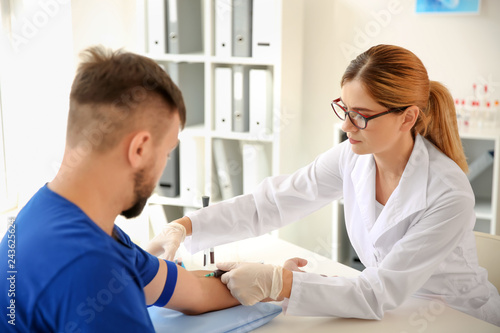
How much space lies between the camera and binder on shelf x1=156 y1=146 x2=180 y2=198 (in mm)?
2863

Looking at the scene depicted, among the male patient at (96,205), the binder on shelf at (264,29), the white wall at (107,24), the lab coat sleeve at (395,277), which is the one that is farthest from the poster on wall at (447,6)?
the male patient at (96,205)

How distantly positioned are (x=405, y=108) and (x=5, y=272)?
1.04 meters

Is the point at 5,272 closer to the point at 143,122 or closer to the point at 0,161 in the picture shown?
the point at 143,122

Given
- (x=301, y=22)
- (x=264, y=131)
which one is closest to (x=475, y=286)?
(x=264, y=131)

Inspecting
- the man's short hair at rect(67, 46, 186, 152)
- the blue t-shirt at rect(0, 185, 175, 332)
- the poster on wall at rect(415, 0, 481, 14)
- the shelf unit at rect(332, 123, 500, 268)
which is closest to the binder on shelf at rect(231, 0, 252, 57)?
the shelf unit at rect(332, 123, 500, 268)

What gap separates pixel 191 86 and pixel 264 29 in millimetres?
491

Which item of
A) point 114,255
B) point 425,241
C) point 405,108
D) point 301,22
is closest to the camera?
point 114,255

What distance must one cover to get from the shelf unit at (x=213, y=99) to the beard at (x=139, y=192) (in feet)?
5.64

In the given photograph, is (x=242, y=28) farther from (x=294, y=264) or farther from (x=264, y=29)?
(x=294, y=264)

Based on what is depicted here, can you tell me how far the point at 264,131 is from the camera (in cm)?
275

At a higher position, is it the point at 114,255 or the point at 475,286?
the point at 114,255

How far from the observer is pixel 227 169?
9.40 feet
